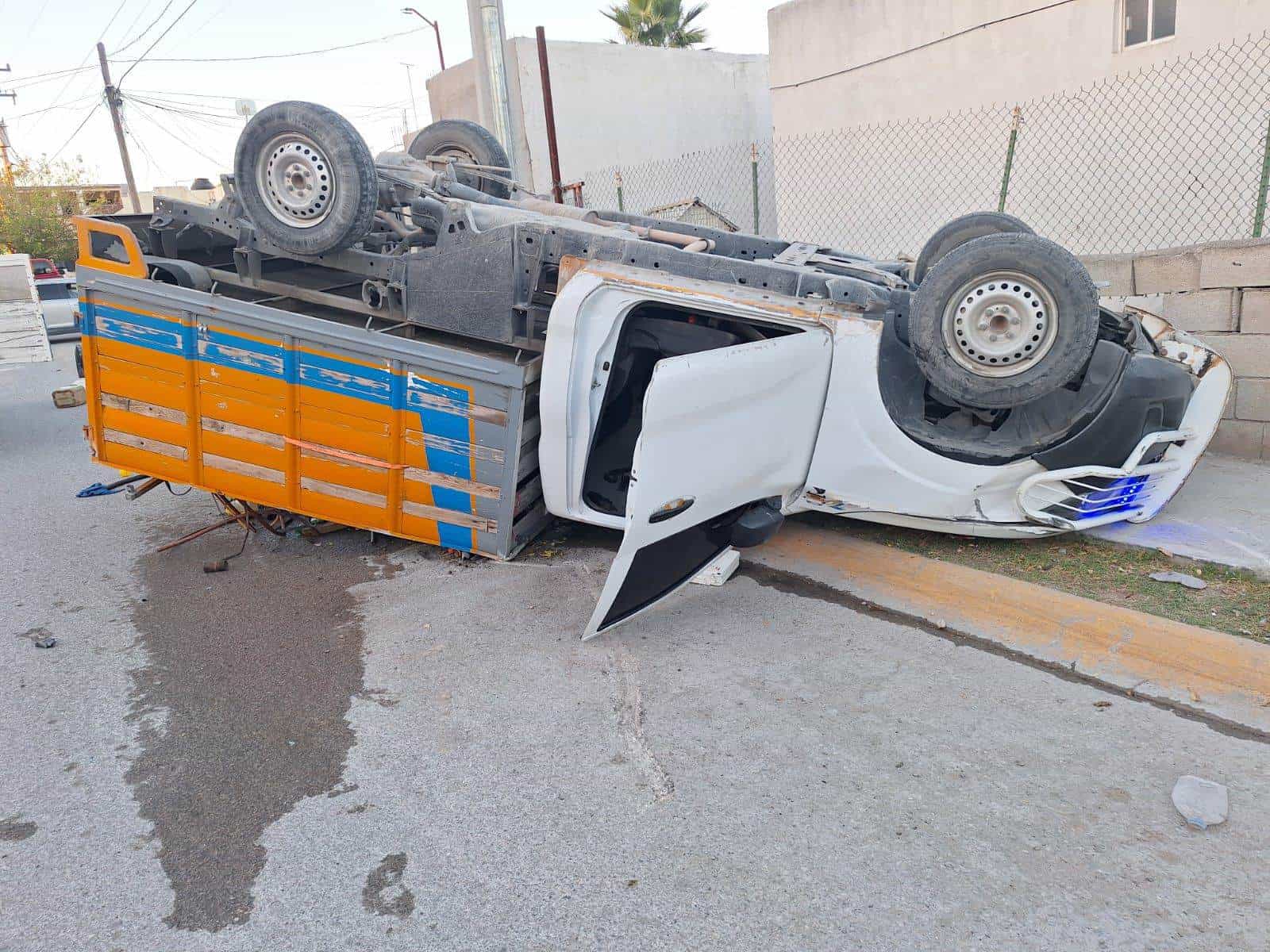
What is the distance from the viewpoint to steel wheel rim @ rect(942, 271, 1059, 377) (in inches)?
155

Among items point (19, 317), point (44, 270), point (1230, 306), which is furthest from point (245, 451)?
point (44, 270)

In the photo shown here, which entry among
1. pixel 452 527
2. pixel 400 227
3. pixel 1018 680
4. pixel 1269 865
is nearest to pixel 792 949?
pixel 1269 865

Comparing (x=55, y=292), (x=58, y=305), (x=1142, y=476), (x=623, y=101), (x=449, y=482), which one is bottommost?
(x=1142, y=476)

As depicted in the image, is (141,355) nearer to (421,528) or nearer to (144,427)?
(144,427)

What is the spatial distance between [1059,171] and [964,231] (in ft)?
16.2

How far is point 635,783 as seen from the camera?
2.96 metres

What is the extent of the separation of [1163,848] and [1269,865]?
0.25 meters

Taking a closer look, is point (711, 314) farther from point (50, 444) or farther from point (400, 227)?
point (50, 444)

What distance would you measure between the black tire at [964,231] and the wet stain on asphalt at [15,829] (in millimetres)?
5063

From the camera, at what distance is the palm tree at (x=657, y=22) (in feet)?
98.3

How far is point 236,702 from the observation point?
145 inches

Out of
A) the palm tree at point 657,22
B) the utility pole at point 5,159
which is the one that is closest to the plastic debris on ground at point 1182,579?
the palm tree at point 657,22

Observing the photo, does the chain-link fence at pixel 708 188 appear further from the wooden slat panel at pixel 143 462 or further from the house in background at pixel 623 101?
the wooden slat panel at pixel 143 462

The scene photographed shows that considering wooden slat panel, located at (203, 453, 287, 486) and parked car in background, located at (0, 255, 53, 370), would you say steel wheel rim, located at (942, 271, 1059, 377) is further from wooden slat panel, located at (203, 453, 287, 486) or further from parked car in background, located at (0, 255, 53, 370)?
parked car in background, located at (0, 255, 53, 370)
